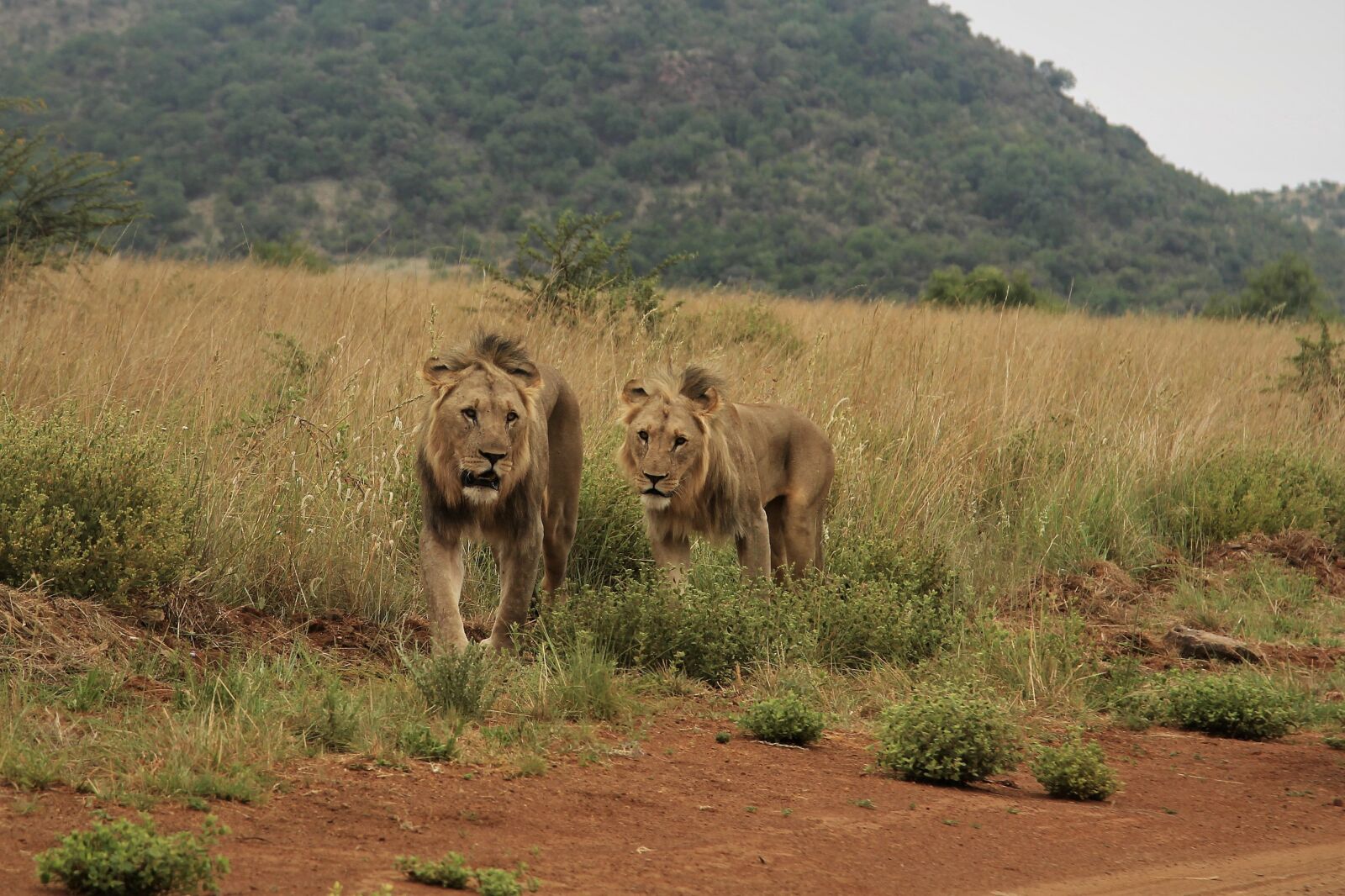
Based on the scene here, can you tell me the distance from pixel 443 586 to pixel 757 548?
1740mm

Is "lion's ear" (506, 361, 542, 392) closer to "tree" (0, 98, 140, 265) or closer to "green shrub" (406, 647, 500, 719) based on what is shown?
"green shrub" (406, 647, 500, 719)

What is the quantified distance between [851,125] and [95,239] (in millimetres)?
37853

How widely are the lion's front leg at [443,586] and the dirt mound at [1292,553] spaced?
5758 mm

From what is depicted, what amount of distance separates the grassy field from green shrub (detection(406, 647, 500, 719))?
0.02m

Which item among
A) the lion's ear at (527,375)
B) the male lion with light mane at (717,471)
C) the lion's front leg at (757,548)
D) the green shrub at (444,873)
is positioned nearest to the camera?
the green shrub at (444,873)

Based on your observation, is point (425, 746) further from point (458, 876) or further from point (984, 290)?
point (984, 290)

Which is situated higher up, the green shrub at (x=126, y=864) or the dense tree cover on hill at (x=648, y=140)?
the dense tree cover on hill at (x=648, y=140)

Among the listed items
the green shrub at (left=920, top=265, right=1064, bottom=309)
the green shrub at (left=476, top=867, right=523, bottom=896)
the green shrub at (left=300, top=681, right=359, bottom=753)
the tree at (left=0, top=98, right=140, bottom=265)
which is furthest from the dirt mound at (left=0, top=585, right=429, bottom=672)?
the green shrub at (left=920, top=265, right=1064, bottom=309)

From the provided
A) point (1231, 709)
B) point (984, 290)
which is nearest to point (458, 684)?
point (1231, 709)

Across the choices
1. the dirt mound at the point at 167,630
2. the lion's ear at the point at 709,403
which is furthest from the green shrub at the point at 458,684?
the lion's ear at the point at 709,403

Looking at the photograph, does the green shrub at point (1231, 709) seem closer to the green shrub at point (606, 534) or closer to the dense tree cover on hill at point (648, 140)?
the green shrub at point (606, 534)

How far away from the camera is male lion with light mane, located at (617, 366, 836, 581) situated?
6.98 metres

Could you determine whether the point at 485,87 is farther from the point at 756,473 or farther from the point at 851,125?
the point at 756,473

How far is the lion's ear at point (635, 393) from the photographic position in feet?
23.5
